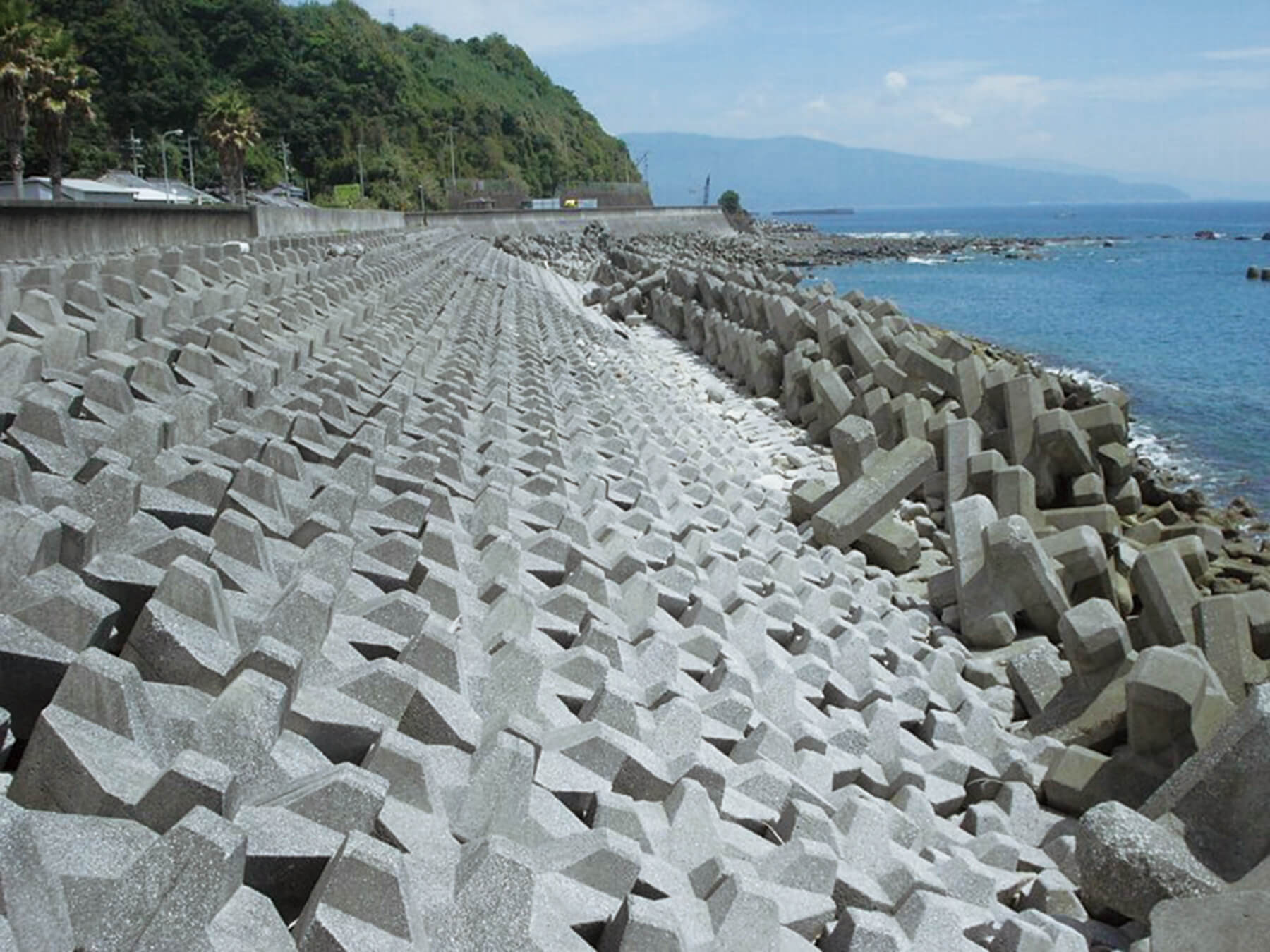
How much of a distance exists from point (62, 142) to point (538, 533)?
31839 mm

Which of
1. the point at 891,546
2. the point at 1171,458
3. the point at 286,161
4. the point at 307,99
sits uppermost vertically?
the point at 307,99

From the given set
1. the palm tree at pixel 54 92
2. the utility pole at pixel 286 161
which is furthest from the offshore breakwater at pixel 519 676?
the utility pole at pixel 286 161

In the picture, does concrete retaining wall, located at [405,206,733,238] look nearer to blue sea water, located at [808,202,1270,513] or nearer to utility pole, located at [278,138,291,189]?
blue sea water, located at [808,202,1270,513]

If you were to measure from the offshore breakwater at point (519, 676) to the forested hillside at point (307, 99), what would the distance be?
52.2 metres

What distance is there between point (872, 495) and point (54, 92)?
1089 inches

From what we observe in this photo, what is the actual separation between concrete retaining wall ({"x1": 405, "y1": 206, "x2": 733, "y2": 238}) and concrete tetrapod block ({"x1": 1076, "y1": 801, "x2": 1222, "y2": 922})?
3241 cm

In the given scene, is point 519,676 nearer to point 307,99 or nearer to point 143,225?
point 143,225

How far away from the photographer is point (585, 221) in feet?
161

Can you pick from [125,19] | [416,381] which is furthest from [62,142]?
[125,19]

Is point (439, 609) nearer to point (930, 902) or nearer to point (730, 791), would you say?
point (730, 791)

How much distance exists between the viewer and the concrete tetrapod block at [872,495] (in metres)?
7.59

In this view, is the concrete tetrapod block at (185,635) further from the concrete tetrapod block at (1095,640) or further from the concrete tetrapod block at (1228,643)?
the concrete tetrapod block at (1228,643)

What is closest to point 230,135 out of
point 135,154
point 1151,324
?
point 135,154

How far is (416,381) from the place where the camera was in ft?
24.8
